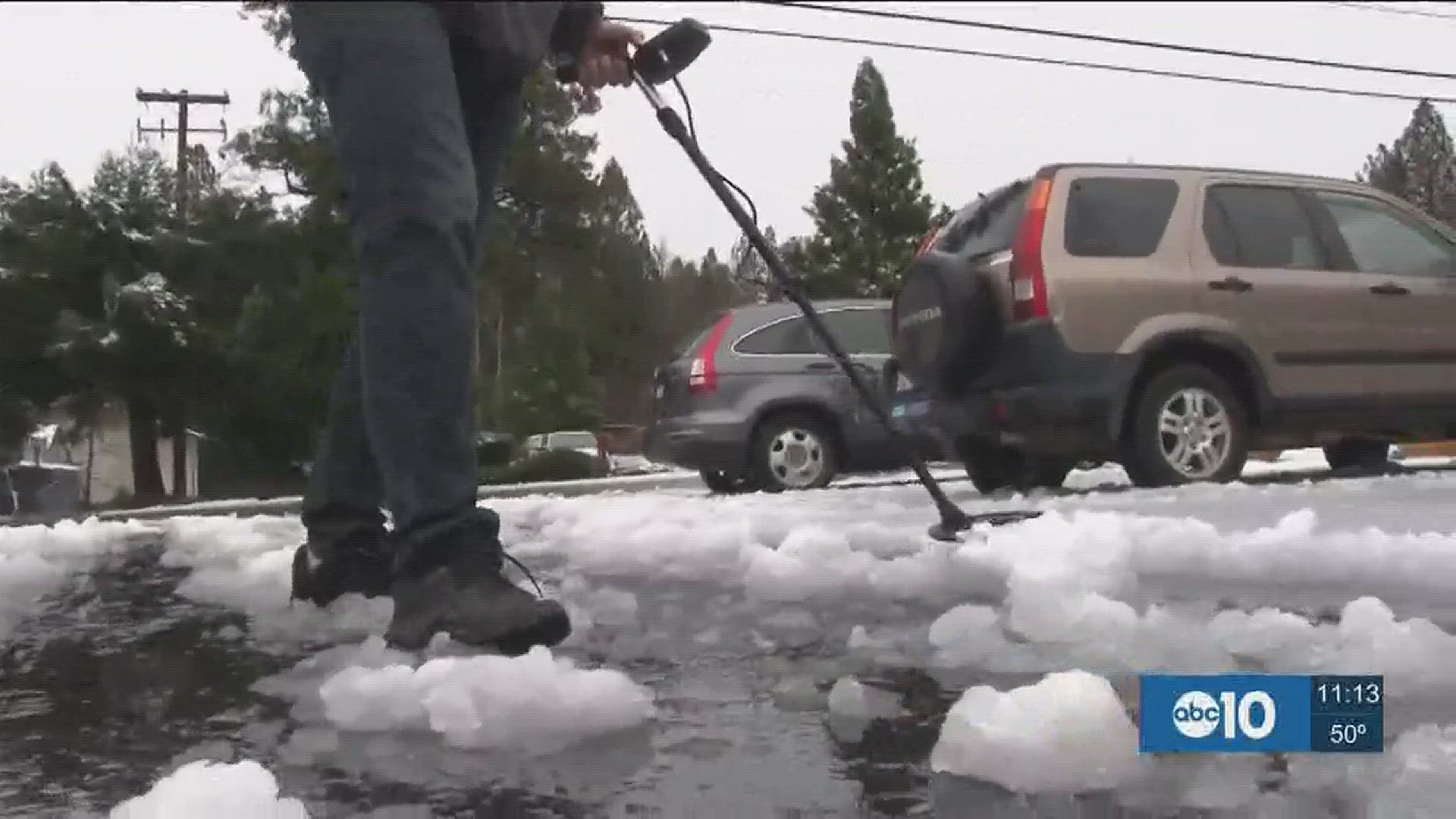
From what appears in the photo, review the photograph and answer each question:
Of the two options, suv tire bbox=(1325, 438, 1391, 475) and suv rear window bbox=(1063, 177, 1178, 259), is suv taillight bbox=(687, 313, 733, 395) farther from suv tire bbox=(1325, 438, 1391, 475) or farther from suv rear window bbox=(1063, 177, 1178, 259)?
suv tire bbox=(1325, 438, 1391, 475)

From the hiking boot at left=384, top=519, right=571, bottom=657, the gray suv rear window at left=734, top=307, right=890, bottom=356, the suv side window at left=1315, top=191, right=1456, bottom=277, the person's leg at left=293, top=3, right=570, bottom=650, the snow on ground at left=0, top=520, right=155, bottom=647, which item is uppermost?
the suv side window at left=1315, top=191, right=1456, bottom=277

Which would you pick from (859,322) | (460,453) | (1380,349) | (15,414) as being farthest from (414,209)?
(15,414)

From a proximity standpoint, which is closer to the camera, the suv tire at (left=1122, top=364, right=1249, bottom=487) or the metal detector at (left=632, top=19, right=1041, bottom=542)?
the metal detector at (left=632, top=19, right=1041, bottom=542)

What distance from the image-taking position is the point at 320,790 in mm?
1345

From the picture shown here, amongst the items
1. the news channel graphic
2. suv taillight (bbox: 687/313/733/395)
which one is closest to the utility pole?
suv taillight (bbox: 687/313/733/395)

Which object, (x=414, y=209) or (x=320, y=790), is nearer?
(x=320, y=790)

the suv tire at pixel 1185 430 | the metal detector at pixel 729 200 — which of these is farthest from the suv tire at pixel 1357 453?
the metal detector at pixel 729 200

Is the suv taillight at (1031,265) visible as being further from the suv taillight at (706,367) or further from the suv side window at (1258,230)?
the suv taillight at (706,367)

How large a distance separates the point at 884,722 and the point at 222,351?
18719 mm

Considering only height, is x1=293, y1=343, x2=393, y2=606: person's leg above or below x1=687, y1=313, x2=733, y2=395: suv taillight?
below

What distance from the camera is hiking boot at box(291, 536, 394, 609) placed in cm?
268

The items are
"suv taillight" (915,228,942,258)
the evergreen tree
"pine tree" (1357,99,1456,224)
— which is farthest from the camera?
"suv taillight" (915,228,942,258)

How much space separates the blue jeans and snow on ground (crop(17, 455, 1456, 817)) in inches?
10.3

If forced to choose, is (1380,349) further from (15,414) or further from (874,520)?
(15,414)
